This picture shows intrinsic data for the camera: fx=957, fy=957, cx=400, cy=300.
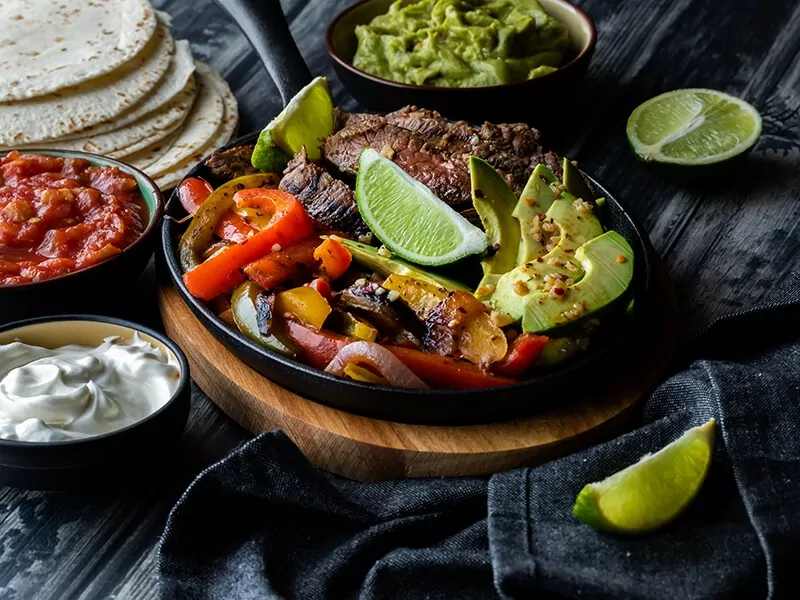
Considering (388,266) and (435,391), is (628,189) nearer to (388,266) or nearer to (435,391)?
(388,266)

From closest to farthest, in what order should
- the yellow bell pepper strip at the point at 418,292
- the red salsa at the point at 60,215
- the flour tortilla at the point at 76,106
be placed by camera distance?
1. the yellow bell pepper strip at the point at 418,292
2. the red salsa at the point at 60,215
3. the flour tortilla at the point at 76,106

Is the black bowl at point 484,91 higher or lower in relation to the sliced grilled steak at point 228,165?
lower

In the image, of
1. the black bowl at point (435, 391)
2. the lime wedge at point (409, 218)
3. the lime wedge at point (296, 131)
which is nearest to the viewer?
the black bowl at point (435, 391)

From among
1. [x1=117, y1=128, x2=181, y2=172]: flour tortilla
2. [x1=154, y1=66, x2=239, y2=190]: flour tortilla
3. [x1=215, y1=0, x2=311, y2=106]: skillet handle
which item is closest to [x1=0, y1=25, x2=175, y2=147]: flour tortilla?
[x1=117, y1=128, x2=181, y2=172]: flour tortilla

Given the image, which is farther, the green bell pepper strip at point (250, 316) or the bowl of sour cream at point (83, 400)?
the green bell pepper strip at point (250, 316)

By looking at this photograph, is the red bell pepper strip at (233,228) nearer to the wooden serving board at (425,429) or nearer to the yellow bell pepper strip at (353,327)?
the wooden serving board at (425,429)

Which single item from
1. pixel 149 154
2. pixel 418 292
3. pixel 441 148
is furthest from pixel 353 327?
pixel 149 154

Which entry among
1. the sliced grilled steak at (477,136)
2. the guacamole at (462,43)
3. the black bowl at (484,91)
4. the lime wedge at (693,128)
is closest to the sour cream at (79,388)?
the sliced grilled steak at (477,136)
